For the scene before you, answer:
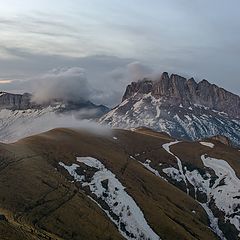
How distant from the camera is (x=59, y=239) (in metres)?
199

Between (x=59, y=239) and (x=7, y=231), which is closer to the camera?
(x=7, y=231)

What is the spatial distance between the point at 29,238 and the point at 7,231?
29.5ft

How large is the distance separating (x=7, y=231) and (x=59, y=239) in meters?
54.6

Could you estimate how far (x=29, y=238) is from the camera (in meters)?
154

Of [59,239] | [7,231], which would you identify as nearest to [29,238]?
[7,231]

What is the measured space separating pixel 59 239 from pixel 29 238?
154 feet

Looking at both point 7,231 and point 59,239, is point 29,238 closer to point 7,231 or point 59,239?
point 7,231

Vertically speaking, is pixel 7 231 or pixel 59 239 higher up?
pixel 7 231

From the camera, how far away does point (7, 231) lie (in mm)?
147250

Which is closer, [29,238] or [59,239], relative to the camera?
[29,238]

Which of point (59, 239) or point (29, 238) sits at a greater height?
point (29, 238)
